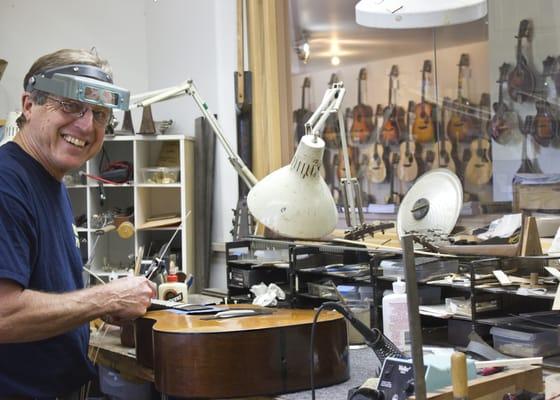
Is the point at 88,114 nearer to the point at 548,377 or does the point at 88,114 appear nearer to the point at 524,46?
the point at 548,377

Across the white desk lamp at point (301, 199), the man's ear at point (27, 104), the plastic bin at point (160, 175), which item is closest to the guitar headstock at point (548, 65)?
the white desk lamp at point (301, 199)

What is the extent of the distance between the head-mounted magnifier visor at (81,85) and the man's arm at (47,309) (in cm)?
44

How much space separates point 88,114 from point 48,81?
12 cm

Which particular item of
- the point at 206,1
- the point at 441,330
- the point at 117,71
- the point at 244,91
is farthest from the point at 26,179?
the point at 117,71

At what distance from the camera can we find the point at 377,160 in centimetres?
374

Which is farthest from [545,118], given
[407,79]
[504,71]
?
[407,79]

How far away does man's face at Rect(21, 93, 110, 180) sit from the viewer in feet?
5.47

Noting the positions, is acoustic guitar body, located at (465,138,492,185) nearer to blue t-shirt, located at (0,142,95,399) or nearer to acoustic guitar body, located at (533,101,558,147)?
acoustic guitar body, located at (533,101,558,147)

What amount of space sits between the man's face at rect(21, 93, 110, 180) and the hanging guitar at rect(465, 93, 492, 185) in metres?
1.88

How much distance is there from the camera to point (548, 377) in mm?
1552

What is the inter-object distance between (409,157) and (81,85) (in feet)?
7.20

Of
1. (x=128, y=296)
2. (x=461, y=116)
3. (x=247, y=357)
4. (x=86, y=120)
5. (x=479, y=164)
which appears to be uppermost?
(x=461, y=116)

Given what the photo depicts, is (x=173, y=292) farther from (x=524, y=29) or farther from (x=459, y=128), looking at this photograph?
(x=524, y=29)

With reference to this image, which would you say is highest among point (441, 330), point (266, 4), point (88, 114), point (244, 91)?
point (266, 4)
